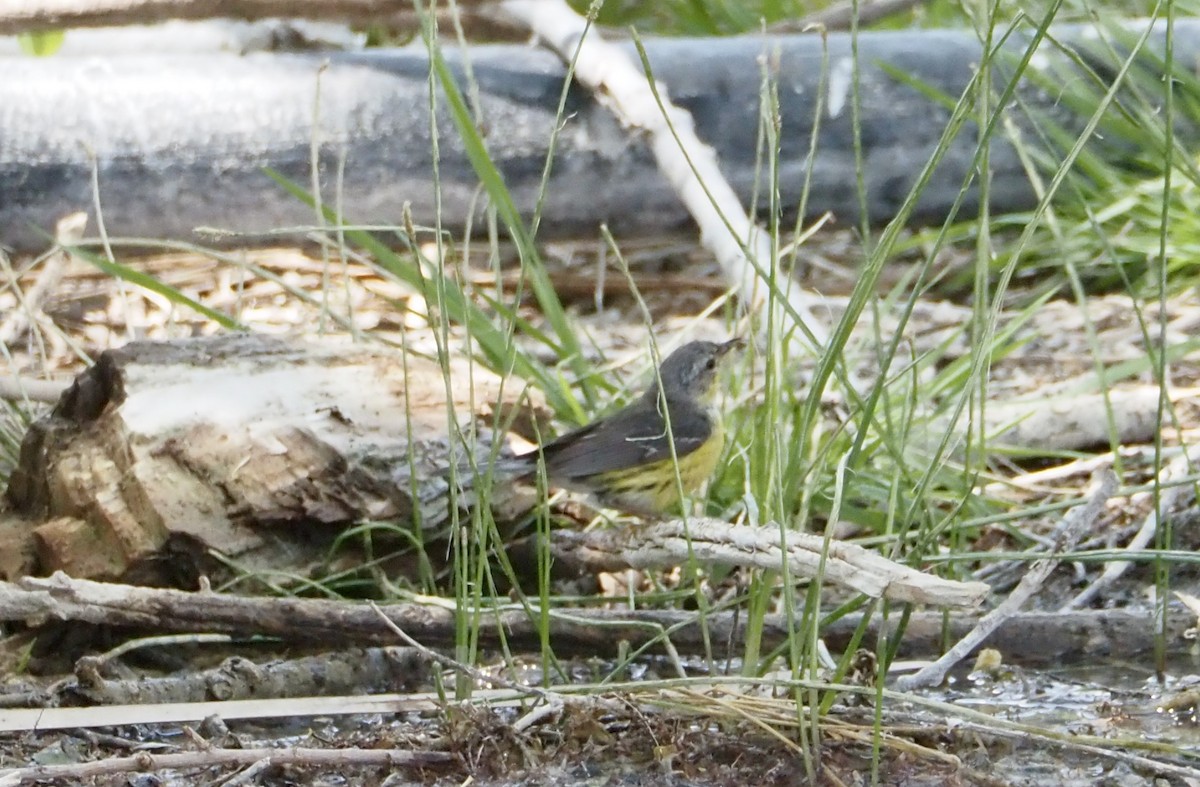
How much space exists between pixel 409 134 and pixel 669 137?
40.1 inches

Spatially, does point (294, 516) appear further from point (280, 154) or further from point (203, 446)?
point (280, 154)

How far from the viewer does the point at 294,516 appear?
3.29 m

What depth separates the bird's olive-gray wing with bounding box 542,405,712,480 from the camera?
363cm

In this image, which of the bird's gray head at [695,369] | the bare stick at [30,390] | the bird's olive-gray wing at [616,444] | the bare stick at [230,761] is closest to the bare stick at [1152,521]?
the bird's olive-gray wing at [616,444]

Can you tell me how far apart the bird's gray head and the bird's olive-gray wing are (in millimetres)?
270

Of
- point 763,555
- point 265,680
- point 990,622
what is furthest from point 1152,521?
point 265,680

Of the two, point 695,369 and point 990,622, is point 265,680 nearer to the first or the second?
point 990,622

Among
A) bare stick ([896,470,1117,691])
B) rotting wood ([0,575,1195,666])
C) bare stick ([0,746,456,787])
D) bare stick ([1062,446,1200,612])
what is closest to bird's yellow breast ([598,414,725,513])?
rotting wood ([0,575,1195,666])

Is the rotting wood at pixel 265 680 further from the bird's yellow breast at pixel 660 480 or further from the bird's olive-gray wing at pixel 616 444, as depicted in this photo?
the bird's yellow breast at pixel 660 480

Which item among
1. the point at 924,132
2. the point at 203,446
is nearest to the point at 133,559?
the point at 203,446

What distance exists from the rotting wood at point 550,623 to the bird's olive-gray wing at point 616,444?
2.06 ft

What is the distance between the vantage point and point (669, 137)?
4.79 m

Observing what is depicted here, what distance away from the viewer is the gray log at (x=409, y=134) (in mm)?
5113

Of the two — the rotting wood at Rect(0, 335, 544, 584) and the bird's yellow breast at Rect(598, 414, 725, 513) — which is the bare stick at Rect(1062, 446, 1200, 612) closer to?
the bird's yellow breast at Rect(598, 414, 725, 513)
